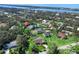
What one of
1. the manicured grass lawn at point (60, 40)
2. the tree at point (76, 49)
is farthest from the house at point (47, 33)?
the tree at point (76, 49)

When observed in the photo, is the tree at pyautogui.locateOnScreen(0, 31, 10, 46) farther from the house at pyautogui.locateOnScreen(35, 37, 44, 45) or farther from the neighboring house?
the house at pyautogui.locateOnScreen(35, 37, 44, 45)

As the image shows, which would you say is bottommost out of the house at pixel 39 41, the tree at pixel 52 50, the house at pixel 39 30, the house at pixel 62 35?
the tree at pixel 52 50

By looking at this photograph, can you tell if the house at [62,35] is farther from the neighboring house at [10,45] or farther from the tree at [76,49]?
the neighboring house at [10,45]

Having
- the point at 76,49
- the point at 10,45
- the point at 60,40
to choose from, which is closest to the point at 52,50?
the point at 60,40

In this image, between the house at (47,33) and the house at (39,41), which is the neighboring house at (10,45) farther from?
the house at (47,33)

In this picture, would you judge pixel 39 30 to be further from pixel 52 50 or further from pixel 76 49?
pixel 76 49

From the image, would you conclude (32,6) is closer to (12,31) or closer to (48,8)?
(48,8)

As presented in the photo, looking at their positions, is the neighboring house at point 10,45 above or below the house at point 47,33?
below

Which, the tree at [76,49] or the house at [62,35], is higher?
the house at [62,35]

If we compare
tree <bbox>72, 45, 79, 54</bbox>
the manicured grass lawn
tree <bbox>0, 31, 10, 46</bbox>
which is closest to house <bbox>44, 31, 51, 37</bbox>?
the manicured grass lawn

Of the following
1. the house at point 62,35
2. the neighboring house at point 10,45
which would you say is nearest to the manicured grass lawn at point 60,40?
the house at point 62,35
